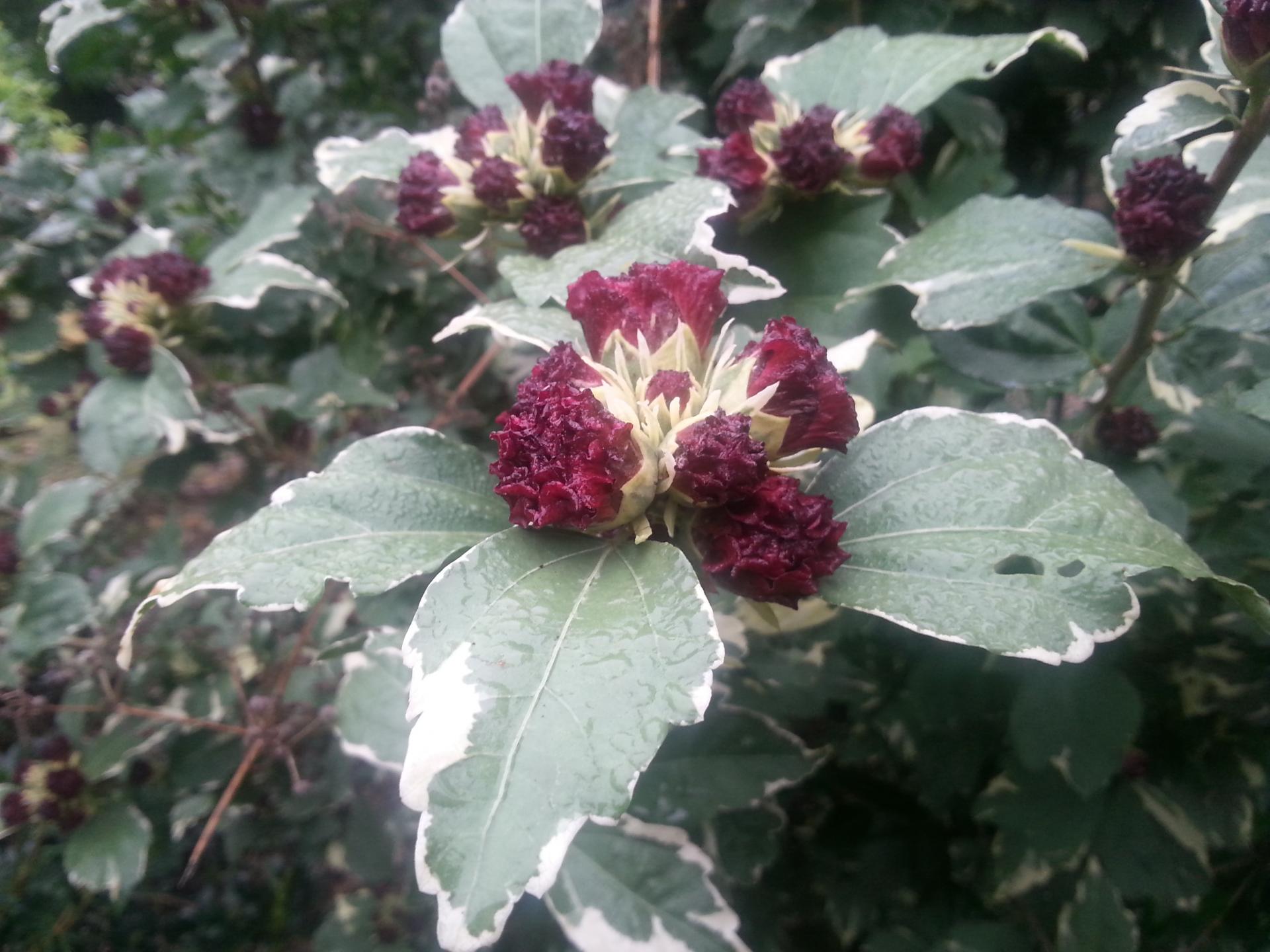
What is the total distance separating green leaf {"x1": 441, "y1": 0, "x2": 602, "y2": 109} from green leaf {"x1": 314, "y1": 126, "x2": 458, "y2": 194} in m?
0.07

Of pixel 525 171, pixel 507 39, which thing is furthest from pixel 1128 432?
pixel 507 39

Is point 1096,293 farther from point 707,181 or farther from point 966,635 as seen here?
point 966,635

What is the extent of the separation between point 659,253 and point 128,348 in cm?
82

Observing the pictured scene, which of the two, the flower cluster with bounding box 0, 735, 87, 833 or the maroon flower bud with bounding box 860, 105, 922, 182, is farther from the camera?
the flower cluster with bounding box 0, 735, 87, 833

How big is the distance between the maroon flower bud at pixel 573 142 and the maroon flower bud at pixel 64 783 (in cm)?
123

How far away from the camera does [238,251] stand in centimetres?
122

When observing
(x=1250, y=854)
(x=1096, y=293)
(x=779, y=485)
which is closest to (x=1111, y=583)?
(x=779, y=485)

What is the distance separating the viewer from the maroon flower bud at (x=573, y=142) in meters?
0.82

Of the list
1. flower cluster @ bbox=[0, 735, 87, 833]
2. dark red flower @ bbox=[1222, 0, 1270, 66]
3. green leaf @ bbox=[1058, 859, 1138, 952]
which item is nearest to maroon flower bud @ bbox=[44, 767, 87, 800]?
flower cluster @ bbox=[0, 735, 87, 833]

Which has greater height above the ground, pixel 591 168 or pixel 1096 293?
pixel 591 168

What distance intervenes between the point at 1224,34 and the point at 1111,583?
0.44m

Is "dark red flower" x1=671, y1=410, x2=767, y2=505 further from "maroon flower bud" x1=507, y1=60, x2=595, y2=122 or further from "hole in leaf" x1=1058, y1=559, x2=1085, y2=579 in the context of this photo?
"maroon flower bud" x1=507, y1=60, x2=595, y2=122

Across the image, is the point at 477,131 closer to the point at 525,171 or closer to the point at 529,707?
the point at 525,171

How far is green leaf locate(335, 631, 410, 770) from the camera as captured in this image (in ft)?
3.26
